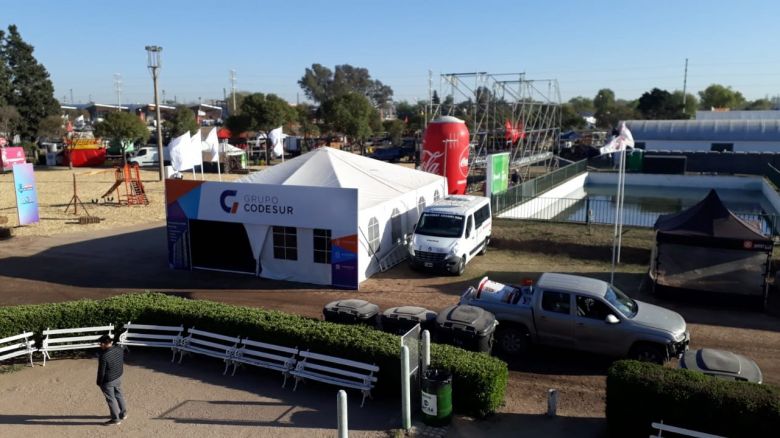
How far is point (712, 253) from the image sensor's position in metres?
14.8

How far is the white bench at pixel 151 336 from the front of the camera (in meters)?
11.7

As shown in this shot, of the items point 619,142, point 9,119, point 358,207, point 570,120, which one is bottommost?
point 358,207

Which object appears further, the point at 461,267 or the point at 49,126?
the point at 49,126

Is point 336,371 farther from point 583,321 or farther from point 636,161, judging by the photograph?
point 636,161


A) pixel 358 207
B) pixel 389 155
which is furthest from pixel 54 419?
pixel 389 155

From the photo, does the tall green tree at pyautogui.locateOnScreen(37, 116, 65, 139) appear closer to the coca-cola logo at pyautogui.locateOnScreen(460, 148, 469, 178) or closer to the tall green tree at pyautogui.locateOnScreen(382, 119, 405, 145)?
the tall green tree at pyautogui.locateOnScreen(382, 119, 405, 145)

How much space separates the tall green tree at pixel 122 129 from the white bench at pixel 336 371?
46.1m

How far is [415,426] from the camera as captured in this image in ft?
29.2

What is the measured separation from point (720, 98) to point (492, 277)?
129m

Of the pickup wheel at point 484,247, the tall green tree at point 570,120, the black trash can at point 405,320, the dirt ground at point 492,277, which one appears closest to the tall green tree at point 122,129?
the dirt ground at point 492,277

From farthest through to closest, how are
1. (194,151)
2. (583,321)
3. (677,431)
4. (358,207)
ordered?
(194,151), (358,207), (583,321), (677,431)

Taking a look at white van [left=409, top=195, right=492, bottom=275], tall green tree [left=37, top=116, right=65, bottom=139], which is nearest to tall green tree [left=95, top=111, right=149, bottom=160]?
tall green tree [left=37, top=116, right=65, bottom=139]

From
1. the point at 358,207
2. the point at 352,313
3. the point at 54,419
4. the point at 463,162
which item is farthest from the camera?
the point at 463,162

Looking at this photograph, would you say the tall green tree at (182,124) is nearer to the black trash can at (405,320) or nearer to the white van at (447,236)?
the white van at (447,236)
